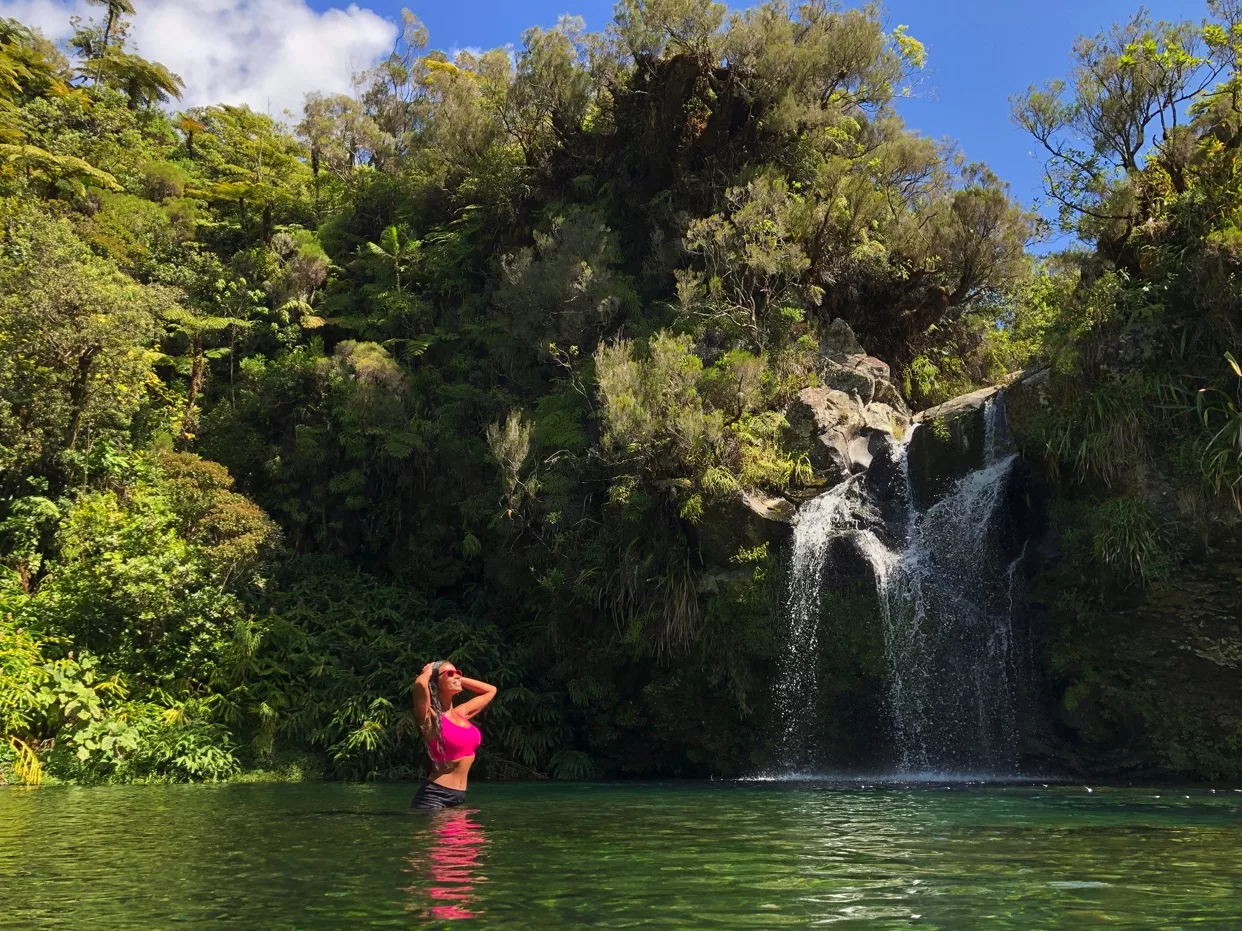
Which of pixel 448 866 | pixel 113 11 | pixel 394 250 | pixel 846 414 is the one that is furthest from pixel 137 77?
pixel 448 866

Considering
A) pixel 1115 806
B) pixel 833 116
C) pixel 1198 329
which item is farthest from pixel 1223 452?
pixel 833 116

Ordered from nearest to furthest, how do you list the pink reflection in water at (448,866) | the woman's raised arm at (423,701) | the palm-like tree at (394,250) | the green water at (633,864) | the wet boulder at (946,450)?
the green water at (633,864)
the pink reflection in water at (448,866)
the woman's raised arm at (423,701)
the wet boulder at (946,450)
the palm-like tree at (394,250)

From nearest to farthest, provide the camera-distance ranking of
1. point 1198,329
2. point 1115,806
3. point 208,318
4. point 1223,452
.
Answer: point 1115,806 < point 1223,452 < point 1198,329 < point 208,318

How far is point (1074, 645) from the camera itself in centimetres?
1477

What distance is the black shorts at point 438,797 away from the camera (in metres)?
9.44

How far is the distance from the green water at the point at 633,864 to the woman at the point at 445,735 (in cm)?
34

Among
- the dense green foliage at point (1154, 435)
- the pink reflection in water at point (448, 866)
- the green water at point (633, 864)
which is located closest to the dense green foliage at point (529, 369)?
the dense green foliage at point (1154, 435)

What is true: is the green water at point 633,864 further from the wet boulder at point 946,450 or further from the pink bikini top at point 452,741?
the wet boulder at point 946,450

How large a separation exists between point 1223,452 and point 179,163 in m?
32.5

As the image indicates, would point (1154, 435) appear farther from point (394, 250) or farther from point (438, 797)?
point (394, 250)

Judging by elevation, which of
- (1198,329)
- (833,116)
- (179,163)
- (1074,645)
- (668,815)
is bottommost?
(668,815)

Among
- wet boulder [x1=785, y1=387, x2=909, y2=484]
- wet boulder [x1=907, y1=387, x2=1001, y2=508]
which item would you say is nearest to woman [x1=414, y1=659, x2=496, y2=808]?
wet boulder [x1=785, y1=387, x2=909, y2=484]

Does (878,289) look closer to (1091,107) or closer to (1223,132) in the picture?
(1091,107)

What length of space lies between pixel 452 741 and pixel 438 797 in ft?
2.16
